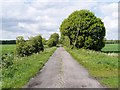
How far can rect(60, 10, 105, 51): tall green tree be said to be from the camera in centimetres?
7325

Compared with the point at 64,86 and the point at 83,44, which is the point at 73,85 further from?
the point at 83,44

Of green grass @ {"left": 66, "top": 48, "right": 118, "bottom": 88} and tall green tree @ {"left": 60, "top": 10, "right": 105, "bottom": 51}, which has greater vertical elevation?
tall green tree @ {"left": 60, "top": 10, "right": 105, "bottom": 51}

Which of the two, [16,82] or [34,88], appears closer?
[34,88]

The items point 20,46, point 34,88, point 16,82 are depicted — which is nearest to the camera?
point 34,88

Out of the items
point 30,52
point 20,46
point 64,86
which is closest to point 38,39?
point 30,52

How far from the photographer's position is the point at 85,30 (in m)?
73.2

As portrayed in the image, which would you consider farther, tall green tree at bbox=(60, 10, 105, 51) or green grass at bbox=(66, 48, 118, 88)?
tall green tree at bbox=(60, 10, 105, 51)

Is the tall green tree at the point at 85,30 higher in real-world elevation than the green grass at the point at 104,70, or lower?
higher

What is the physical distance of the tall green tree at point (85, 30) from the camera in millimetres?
73250

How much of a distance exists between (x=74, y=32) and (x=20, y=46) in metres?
28.5

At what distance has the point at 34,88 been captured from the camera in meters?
14.9

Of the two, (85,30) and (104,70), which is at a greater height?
(85,30)

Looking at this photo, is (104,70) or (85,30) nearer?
(104,70)

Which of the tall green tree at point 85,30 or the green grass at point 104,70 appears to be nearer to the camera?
the green grass at point 104,70
